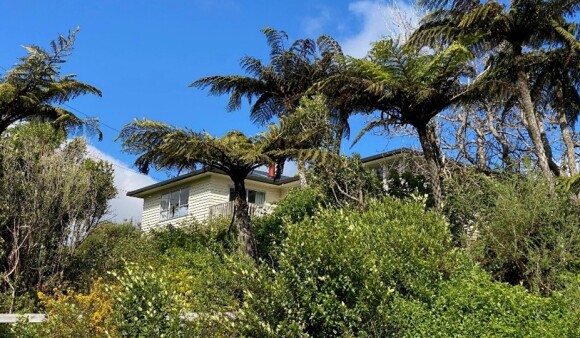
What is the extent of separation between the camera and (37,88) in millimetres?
14992

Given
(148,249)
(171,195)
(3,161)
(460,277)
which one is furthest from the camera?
(171,195)

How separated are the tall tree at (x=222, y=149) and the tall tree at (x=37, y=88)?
318 cm

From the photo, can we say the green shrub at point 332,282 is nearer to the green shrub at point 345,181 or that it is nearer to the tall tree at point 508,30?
the green shrub at point 345,181

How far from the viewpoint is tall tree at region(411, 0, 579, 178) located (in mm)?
12047

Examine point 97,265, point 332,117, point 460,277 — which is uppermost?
point 332,117

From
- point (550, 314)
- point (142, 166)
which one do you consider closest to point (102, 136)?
point (142, 166)

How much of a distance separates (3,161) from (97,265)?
2.99 metres

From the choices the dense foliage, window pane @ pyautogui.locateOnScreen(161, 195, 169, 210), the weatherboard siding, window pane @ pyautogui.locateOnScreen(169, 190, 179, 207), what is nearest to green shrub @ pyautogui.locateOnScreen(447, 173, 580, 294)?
the dense foliage

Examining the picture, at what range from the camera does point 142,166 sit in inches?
549

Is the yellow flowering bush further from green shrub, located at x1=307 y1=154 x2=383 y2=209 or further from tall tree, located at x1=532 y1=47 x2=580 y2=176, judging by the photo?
tall tree, located at x1=532 y1=47 x2=580 y2=176

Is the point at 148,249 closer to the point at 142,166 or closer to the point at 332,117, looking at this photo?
the point at 142,166

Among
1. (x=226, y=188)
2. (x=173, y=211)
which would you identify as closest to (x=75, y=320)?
(x=226, y=188)

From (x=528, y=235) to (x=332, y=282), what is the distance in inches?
174

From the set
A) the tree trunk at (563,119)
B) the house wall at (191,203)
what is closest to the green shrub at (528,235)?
the tree trunk at (563,119)
